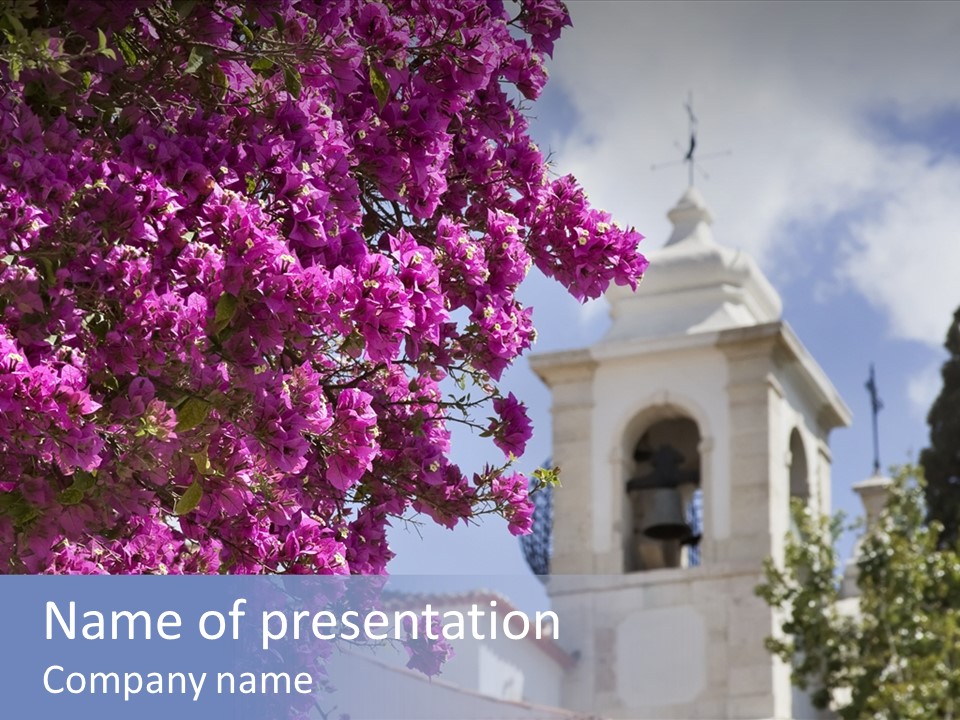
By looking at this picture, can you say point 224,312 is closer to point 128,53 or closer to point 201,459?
point 201,459

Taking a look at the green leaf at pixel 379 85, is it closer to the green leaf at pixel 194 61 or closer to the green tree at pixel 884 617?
the green leaf at pixel 194 61

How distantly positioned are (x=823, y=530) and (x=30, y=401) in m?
19.8

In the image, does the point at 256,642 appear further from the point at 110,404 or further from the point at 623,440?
the point at 623,440

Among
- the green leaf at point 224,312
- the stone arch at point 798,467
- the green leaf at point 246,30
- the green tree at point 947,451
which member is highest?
the green tree at point 947,451

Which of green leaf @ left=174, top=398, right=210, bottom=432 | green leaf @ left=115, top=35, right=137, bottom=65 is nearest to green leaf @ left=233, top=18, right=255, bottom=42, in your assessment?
green leaf @ left=115, top=35, right=137, bottom=65

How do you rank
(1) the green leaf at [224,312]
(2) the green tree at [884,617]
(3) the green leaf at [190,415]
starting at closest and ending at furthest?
1. (1) the green leaf at [224,312]
2. (3) the green leaf at [190,415]
3. (2) the green tree at [884,617]

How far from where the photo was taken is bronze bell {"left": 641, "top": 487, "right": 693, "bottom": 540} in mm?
24812

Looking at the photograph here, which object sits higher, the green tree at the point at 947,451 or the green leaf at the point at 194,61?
the green tree at the point at 947,451

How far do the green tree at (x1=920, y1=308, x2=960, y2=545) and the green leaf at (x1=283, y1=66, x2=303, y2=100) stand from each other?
1002 inches

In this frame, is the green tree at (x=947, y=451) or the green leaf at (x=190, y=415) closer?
the green leaf at (x=190, y=415)

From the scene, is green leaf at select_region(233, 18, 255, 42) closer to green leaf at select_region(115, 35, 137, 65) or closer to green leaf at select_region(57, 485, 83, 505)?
green leaf at select_region(115, 35, 137, 65)

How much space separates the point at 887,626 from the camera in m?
21.1

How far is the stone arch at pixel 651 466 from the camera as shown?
2502 cm

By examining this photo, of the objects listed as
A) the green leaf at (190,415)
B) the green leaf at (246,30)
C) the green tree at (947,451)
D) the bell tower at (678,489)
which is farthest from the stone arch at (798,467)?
the green leaf at (190,415)
